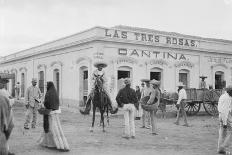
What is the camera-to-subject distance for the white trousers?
10609 mm

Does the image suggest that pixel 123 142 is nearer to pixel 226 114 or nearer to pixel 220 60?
pixel 226 114

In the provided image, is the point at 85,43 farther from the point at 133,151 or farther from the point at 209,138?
the point at 133,151

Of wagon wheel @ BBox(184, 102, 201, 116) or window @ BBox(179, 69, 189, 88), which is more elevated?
window @ BBox(179, 69, 189, 88)

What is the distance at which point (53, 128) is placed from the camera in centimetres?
855

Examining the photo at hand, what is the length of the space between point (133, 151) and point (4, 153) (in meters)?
3.23

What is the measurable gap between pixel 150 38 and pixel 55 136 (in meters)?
14.7

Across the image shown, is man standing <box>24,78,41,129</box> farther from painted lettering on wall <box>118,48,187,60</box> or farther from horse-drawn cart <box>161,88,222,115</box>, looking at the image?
painted lettering on wall <box>118,48,187,60</box>

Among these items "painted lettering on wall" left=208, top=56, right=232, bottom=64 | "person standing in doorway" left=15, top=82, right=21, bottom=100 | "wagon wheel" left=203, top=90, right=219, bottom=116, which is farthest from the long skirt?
"person standing in doorway" left=15, top=82, right=21, bottom=100

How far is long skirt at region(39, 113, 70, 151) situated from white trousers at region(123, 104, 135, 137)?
2572mm

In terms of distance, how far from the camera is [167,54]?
22.9 metres

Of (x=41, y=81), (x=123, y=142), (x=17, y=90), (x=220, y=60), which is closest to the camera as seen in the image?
(x=123, y=142)

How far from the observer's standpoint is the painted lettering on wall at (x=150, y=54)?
21078 mm

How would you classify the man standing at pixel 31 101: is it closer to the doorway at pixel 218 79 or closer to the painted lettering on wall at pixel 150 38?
the painted lettering on wall at pixel 150 38

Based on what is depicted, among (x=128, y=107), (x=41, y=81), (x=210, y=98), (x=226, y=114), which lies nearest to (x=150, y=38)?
(x=210, y=98)
